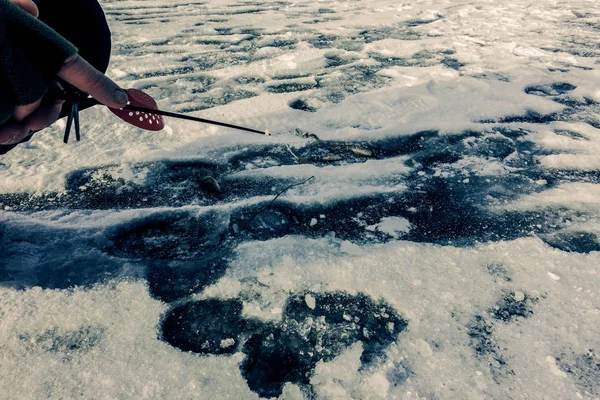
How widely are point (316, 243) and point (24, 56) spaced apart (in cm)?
99

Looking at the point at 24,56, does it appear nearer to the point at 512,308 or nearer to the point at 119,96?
the point at 119,96

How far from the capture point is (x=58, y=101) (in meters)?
1.08

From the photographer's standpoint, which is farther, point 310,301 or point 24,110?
point 310,301

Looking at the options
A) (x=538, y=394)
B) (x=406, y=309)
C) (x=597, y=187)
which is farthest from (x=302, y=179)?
(x=597, y=187)

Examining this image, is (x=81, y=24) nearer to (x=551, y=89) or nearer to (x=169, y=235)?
(x=169, y=235)

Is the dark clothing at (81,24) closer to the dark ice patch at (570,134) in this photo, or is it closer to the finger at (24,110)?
the finger at (24,110)

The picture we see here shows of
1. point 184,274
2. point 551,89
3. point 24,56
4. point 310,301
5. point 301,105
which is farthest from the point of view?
point 551,89

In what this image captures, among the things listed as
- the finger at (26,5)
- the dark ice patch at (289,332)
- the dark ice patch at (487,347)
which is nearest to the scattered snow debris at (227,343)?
the dark ice patch at (289,332)

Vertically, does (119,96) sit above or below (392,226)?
above

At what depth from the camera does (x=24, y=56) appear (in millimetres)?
867

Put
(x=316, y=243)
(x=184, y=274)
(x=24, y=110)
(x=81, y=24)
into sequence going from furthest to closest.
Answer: (x=81, y=24) < (x=316, y=243) < (x=184, y=274) < (x=24, y=110)

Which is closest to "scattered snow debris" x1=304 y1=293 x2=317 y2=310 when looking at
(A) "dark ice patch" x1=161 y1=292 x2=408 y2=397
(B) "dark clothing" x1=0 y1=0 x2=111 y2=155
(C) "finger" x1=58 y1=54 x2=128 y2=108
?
(A) "dark ice patch" x1=161 y1=292 x2=408 y2=397

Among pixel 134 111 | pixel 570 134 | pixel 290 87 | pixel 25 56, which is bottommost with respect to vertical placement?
pixel 570 134

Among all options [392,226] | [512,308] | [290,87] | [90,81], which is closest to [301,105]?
[290,87]
